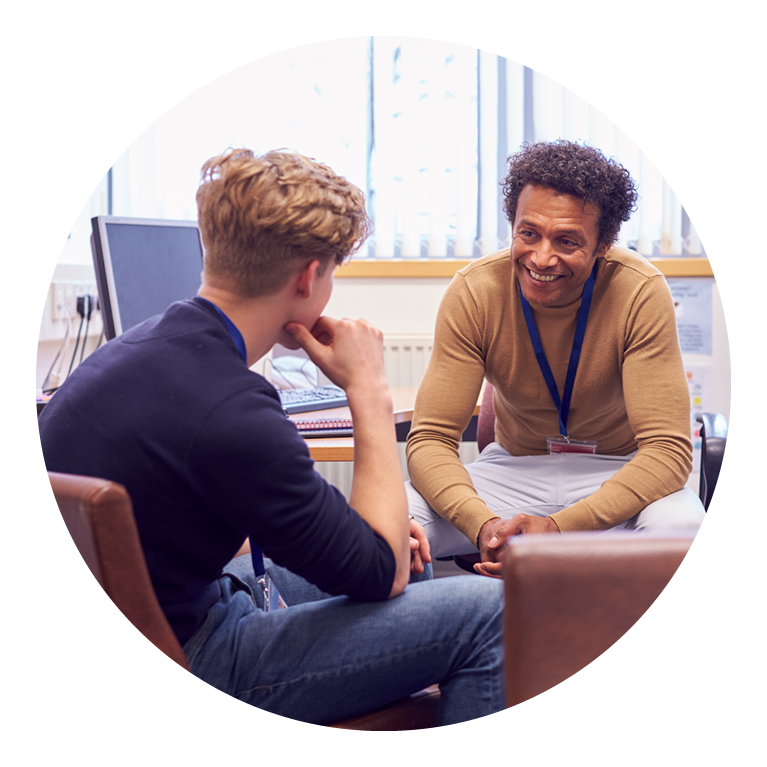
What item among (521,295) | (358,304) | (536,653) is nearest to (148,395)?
(536,653)

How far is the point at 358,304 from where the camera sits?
109 inches

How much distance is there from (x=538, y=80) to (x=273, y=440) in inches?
89.7

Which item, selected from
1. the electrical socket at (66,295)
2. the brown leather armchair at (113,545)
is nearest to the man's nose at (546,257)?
the brown leather armchair at (113,545)

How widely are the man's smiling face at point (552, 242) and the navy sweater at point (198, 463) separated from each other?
826mm

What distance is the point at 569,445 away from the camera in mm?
1700

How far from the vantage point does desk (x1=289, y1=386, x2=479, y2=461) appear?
1.55 m

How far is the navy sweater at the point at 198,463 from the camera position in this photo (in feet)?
2.72

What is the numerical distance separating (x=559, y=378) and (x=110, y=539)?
3.85ft

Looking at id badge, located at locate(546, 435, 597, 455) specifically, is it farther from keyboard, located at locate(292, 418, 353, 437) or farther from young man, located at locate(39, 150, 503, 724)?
young man, located at locate(39, 150, 503, 724)

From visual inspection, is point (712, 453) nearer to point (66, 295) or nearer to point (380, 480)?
point (380, 480)

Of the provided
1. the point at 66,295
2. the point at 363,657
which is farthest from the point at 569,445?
the point at 66,295

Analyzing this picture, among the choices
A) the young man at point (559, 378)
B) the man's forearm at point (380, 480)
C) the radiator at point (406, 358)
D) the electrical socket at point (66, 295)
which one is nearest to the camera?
the man's forearm at point (380, 480)

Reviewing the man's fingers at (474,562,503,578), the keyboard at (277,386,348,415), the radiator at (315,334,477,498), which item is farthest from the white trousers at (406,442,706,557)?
the radiator at (315,334,477,498)

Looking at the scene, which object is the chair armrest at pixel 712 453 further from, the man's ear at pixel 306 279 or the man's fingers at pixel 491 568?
the man's ear at pixel 306 279
